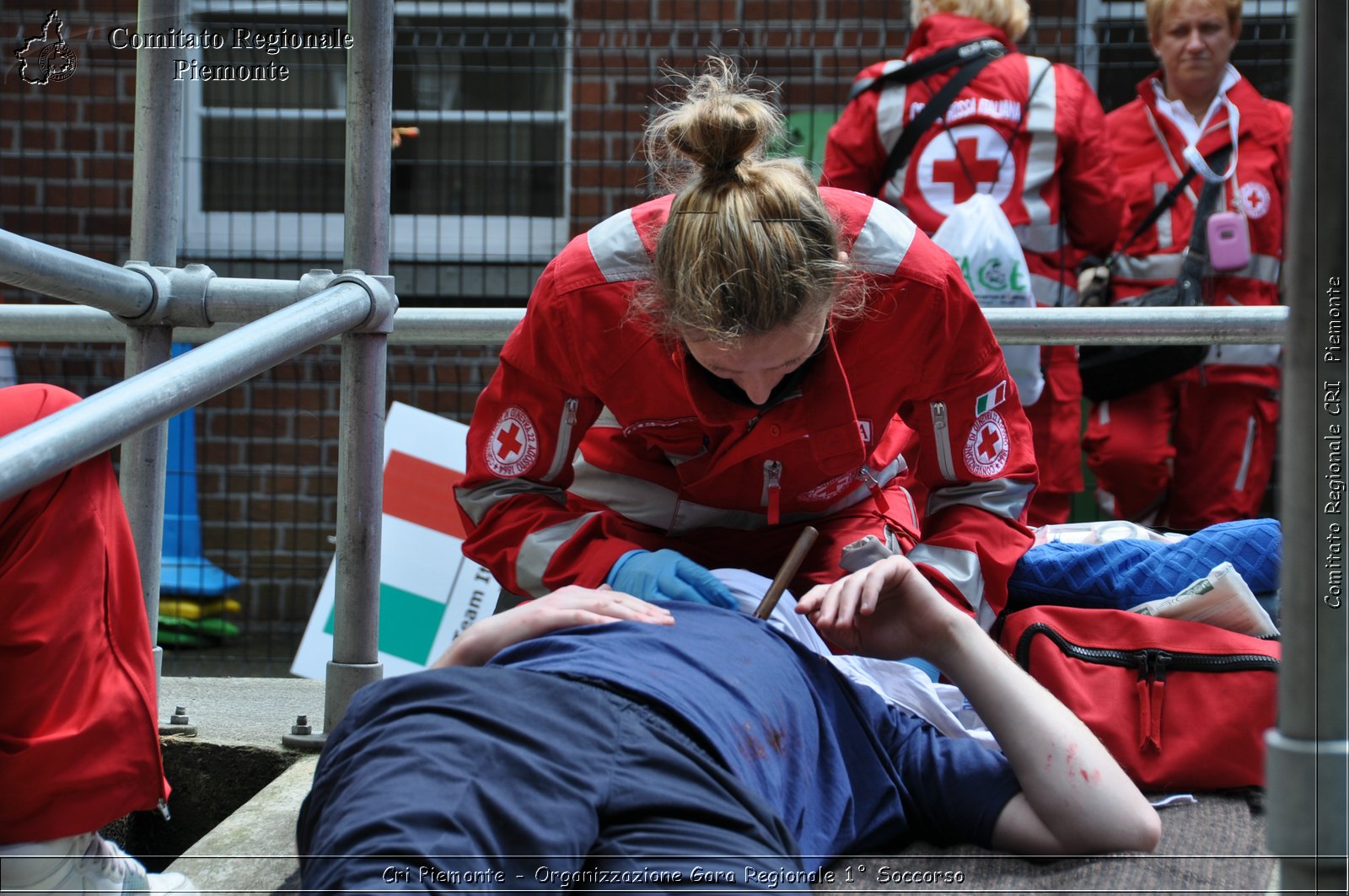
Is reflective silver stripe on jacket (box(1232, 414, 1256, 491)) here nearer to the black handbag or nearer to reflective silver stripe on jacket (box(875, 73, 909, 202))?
the black handbag

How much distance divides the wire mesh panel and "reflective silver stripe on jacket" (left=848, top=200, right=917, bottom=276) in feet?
7.92

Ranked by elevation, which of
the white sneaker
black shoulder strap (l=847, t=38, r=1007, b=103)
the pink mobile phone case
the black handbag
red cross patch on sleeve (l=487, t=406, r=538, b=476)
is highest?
black shoulder strap (l=847, t=38, r=1007, b=103)

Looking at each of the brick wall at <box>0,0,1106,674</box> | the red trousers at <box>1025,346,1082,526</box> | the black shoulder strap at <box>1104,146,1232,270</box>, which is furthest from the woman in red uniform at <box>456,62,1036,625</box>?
the brick wall at <box>0,0,1106,674</box>

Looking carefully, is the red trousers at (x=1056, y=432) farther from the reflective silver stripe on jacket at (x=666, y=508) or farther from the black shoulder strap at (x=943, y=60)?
the reflective silver stripe on jacket at (x=666, y=508)

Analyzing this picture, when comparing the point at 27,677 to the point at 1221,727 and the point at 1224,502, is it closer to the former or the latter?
the point at 1221,727

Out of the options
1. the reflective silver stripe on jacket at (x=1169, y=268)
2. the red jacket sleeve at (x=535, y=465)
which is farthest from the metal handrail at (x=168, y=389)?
the reflective silver stripe on jacket at (x=1169, y=268)

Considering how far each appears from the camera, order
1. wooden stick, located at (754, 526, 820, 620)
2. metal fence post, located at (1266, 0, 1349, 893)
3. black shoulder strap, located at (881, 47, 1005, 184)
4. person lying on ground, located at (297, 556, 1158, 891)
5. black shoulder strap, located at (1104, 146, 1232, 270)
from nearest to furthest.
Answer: metal fence post, located at (1266, 0, 1349, 893) < person lying on ground, located at (297, 556, 1158, 891) < wooden stick, located at (754, 526, 820, 620) < black shoulder strap, located at (881, 47, 1005, 184) < black shoulder strap, located at (1104, 146, 1232, 270)

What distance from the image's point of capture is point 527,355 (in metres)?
2.16

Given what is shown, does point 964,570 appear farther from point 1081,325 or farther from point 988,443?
point 1081,325

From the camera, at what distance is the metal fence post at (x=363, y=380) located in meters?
2.15

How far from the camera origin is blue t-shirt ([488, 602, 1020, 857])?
1.50m

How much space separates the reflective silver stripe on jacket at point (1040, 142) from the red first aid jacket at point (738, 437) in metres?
1.41

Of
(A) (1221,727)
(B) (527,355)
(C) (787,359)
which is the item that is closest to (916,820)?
(A) (1221,727)

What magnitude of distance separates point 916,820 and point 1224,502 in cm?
226
